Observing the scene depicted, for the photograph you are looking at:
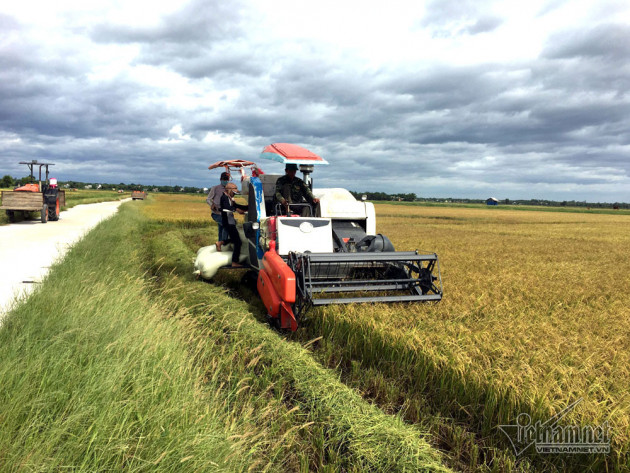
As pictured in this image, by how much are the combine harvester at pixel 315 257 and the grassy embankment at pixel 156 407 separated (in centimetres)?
85

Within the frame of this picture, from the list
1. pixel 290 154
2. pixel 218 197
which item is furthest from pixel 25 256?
pixel 290 154

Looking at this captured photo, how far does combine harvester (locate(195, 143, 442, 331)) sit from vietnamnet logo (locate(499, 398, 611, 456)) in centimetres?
240

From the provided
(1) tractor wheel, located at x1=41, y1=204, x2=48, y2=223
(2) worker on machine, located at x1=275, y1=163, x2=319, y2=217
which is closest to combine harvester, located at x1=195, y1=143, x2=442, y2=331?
(2) worker on machine, located at x1=275, y1=163, x2=319, y2=217

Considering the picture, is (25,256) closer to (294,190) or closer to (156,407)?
(294,190)

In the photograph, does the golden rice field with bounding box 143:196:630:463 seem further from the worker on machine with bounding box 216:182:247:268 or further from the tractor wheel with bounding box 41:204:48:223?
the tractor wheel with bounding box 41:204:48:223

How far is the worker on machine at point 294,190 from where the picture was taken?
770cm

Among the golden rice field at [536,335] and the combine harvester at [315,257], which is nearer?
the golden rice field at [536,335]

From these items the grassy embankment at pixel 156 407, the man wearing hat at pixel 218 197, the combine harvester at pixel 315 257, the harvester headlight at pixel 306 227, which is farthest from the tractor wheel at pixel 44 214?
the harvester headlight at pixel 306 227

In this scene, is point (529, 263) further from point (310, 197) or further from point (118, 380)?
point (118, 380)

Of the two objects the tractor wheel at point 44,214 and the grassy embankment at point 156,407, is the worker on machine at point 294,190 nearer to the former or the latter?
the grassy embankment at point 156,407

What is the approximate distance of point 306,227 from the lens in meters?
6.62

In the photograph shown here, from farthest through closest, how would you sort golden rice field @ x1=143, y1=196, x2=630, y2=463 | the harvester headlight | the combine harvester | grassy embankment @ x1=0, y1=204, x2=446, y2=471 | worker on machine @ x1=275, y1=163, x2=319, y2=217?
worker on machine @ x1=275, y1=163, x2=319, y2=217 → the harvester headlight → the combine harvester → golden rice field @ x1=143, y1=196, x2=630, y2=463 → grassy embankment @ x1=0, y1=204, x2=446, y2=471

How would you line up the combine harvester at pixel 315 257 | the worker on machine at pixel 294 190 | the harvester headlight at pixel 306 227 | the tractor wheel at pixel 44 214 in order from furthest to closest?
the tractor wheel at pixel 44 214, the worker on machine at pixel 294 190, the harvester headlight at pixel 306 227, the combine harvester at pixel 315 257

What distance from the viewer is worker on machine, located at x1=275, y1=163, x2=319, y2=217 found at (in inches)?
303
